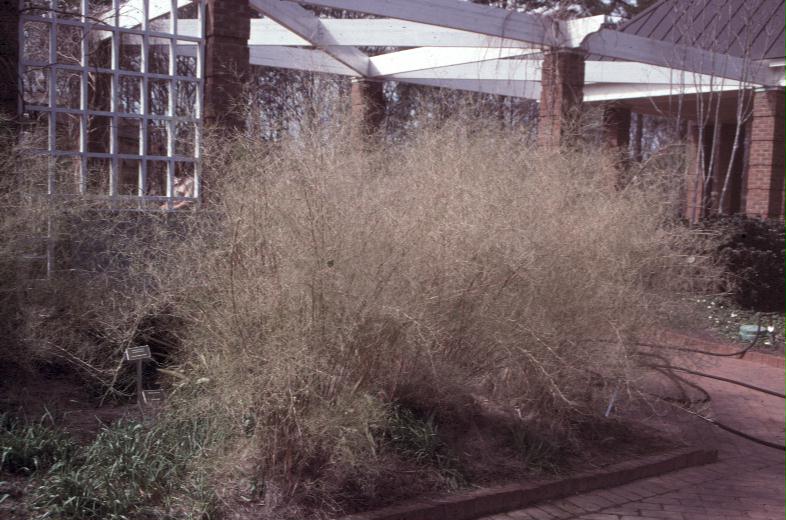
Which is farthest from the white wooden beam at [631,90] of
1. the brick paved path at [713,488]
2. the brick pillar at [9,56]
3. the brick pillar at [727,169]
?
the brick pillar at [9,56]

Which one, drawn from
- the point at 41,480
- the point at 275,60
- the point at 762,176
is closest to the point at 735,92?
the point at 762,176

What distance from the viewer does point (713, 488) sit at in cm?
509

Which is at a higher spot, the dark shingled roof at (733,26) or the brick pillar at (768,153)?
Result: the dark shingled roof at (733,26)

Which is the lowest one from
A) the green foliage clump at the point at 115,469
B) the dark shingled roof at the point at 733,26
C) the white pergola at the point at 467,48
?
the green foliage clump at the point at 115,469

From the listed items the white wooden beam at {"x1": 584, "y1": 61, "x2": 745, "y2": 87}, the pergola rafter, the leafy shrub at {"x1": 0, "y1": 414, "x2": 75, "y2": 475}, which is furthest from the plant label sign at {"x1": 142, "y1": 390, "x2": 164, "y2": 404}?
the white wooden beam at {"x1": 584, "y1": 61, "x2": 745, "y2": 87}

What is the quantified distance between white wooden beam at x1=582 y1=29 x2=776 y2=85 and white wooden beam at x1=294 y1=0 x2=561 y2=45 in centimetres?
61

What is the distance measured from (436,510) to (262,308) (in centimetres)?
135

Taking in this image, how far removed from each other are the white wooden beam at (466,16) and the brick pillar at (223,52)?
46.3 inches

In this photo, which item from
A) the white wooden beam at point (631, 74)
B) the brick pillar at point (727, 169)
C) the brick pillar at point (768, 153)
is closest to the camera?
the white wooden beam at point (631, 74)

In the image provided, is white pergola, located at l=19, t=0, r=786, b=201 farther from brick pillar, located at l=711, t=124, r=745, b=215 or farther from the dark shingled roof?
brick pillar, located at l=711, t=124, r=745, b=215

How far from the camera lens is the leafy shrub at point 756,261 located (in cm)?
1083

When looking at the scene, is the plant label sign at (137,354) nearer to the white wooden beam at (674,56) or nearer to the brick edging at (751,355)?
the brick edging at (751,355)

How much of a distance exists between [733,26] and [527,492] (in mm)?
12385

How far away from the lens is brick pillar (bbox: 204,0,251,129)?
7957 mm
